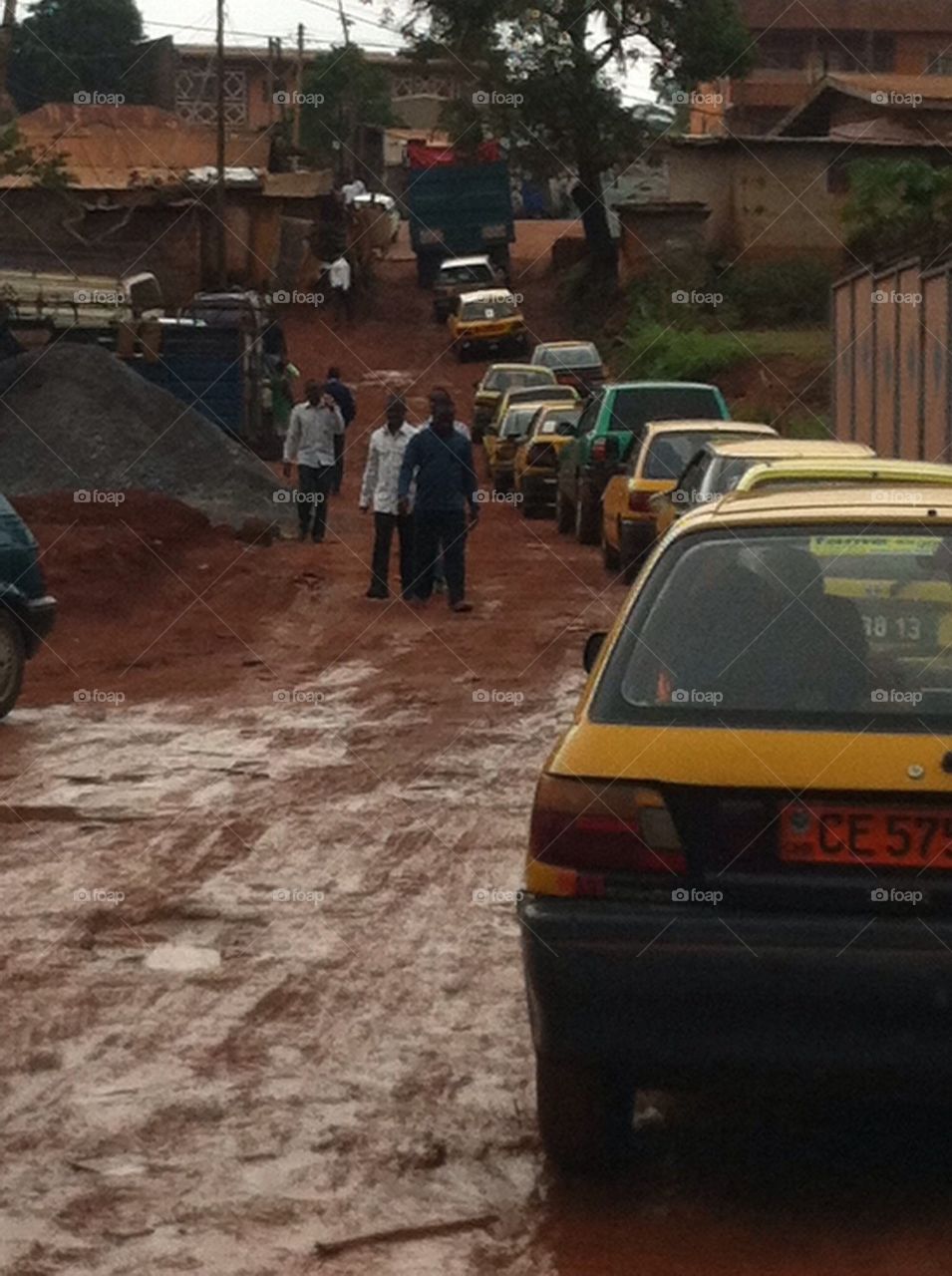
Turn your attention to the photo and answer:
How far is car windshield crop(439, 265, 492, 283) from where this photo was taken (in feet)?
192

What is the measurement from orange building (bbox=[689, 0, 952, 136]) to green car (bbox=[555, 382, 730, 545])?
50985mm

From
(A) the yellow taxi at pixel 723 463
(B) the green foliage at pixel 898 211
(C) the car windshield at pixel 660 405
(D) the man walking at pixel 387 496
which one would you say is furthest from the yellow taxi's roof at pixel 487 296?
(A) the yellow taxi at pixel 723 463

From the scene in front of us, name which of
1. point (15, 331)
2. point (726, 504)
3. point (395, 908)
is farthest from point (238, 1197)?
point (15, 331)

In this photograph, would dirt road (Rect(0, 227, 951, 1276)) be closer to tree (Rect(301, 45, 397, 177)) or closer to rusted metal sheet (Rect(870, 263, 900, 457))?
rusted metal sheet (Rect(870, 263, 900, 457))

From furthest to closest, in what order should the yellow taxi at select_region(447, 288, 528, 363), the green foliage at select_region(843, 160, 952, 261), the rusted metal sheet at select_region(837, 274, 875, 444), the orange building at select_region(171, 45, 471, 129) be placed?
the orange building at select_region(171, 45, 471, 129)
the yellow taxi at select_region(447, 288, 528, 363)
the rusted metal sheet at select_region(837, 274, 875, 444)
the green foliage at select_region(843, 160, 952, 261)

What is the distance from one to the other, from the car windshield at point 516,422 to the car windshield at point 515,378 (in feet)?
16.5

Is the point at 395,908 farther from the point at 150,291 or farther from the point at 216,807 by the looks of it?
the point at 150,291

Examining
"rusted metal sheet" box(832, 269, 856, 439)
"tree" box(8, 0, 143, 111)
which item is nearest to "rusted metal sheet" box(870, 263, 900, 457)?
"rusted metal sheet" box(832, 269, 856, 439)

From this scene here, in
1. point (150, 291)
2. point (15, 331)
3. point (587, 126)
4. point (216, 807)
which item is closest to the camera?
point (216, 807)

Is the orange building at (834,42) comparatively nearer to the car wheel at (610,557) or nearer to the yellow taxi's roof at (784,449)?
the car wheel at (610,557)

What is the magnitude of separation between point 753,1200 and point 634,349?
45.0m

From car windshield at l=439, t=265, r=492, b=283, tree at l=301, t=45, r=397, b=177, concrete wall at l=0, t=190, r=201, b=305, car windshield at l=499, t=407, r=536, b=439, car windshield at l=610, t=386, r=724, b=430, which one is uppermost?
tree at l=301, t=45, r=397, b=177

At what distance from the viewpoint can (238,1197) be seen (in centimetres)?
522

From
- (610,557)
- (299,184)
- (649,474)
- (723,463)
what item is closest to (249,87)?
(299,184)
